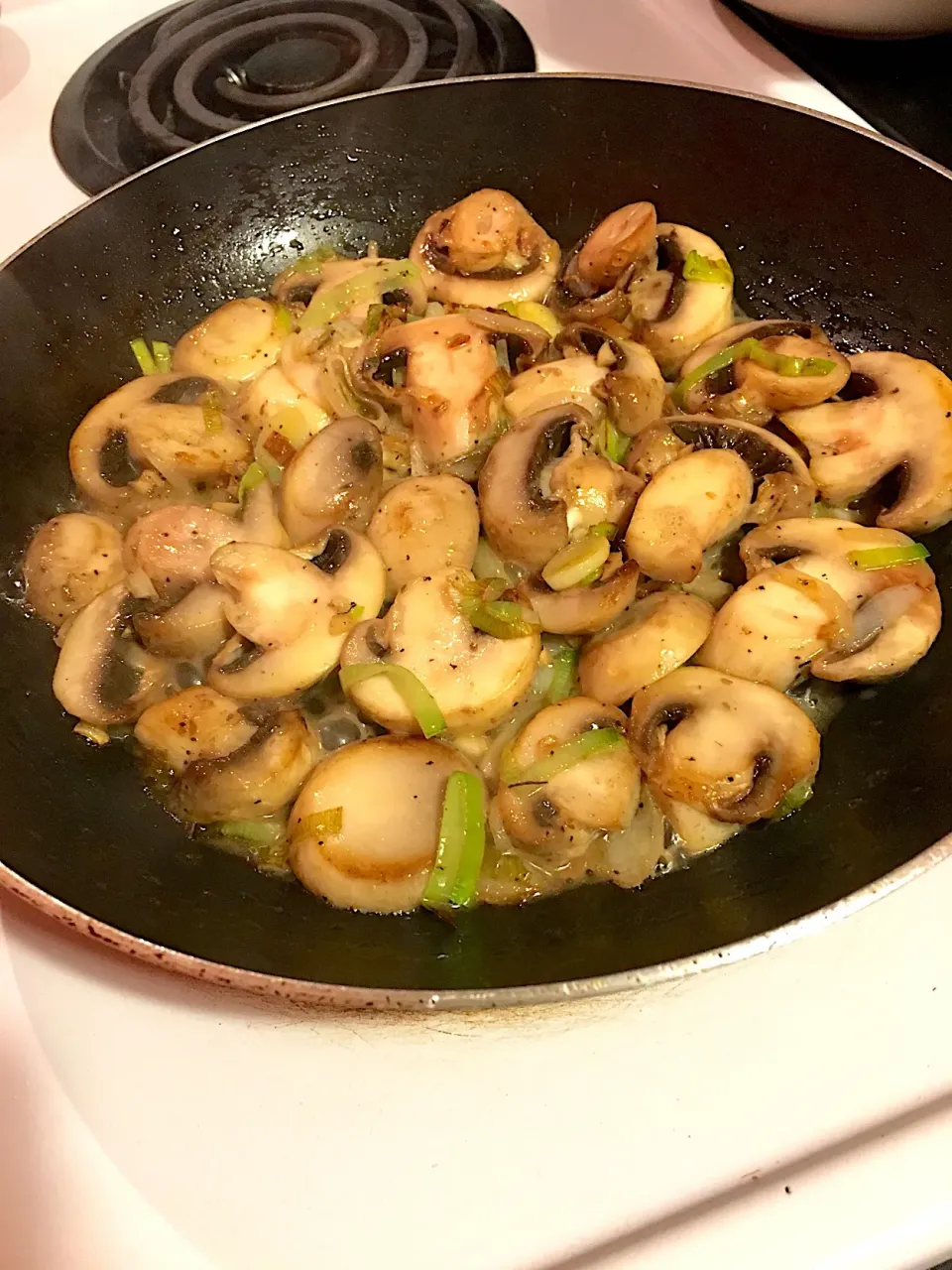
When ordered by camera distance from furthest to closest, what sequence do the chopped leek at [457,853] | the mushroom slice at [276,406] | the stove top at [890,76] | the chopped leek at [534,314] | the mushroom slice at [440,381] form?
the stove top at [890,76]
the chopped leek at [534,314]
the mushroom slice at [276,406]
the mushroom slice at [440,381]
the chopped leek at [457,853]

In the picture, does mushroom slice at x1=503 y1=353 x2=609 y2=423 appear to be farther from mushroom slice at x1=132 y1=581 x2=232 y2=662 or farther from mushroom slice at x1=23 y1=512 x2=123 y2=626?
mushroom slice at x1=23 y1=512 x2=123 y2=626

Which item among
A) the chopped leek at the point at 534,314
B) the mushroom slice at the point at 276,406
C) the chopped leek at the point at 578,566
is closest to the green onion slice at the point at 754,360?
the chopped leek at the point at 534,314

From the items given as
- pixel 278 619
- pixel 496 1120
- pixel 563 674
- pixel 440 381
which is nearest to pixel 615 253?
pixel 440 381

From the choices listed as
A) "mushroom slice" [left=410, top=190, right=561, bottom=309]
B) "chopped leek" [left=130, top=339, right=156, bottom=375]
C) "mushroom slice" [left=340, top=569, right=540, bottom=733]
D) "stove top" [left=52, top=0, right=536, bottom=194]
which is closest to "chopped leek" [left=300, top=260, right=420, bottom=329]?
"mushroom slice" [left=410, top=190, right=561, bottom=309]

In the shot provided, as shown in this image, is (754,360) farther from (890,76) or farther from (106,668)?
(106,668)

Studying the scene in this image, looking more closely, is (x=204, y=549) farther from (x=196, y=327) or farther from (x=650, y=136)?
(x=650, y=136)

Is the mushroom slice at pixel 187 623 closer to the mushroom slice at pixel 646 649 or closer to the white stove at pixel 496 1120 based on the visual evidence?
the white stove at pixel 496 1120
